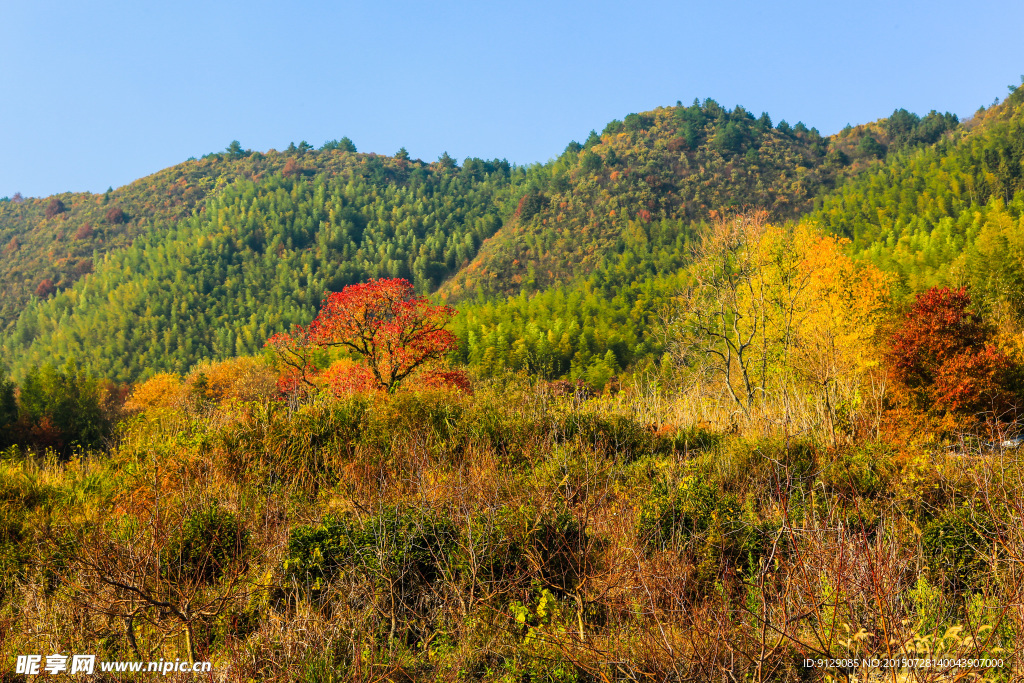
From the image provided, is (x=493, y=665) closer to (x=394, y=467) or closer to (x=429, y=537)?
(x=429, y=537)

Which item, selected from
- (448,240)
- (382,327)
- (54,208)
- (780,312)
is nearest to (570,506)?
(382,327)

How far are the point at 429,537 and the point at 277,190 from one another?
11428 centimetres

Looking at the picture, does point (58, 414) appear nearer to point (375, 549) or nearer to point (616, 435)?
point (616, 435)

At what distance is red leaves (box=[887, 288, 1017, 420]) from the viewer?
1209 centimetres

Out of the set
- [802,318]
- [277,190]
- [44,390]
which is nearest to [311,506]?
[802,318]

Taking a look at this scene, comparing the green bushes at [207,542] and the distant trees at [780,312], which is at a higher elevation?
the distant trees at [780,312]

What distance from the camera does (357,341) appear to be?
1866 centimetres

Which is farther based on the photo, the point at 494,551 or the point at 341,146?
the point at 341,146

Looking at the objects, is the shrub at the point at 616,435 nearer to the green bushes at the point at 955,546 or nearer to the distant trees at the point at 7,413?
the green bushes at the point at 955,546

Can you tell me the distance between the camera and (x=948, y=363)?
12250 mm

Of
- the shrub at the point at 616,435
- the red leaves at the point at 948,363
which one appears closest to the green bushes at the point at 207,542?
the shrub at the point at 616,435

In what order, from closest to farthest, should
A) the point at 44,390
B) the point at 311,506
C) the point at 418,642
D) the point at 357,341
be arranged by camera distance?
the point at 418,642, the point at 311,506, the point at 357,341, the point at 44,390

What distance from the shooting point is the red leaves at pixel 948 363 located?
39.7ft

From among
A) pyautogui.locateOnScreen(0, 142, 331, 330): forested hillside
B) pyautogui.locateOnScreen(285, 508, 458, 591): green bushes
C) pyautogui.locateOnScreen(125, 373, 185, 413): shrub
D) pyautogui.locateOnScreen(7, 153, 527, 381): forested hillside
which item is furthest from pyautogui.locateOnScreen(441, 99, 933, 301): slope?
pyautogui.locateOnScreen(285, 508, 458, 591): green bushes
